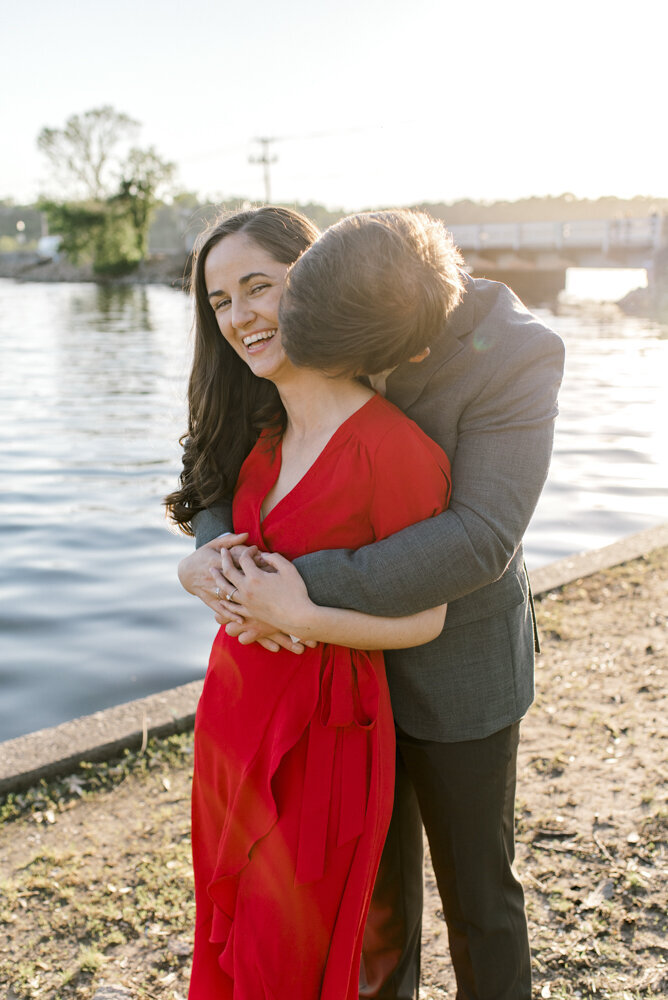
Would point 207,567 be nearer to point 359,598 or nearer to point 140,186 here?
point 359,598

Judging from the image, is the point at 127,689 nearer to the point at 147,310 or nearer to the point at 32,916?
the point at 32,916

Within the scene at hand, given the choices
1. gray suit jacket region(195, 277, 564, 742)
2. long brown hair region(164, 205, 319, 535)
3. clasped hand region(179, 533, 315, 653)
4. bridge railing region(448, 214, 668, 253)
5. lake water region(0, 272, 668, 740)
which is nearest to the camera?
gray suit jacket region(195, 277, 564, 742)

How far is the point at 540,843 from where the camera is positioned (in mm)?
3061

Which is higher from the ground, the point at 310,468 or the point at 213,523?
the point at 310,468

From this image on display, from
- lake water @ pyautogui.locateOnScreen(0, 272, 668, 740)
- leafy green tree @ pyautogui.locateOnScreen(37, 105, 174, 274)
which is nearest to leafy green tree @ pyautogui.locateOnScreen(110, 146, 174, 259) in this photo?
leafy green tree @ pyautogui.locateOnScreen(37, 105, 174, 274)

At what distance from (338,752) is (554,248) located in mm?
45226

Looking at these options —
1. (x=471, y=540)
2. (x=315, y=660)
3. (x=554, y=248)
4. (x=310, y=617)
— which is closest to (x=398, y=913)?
(x=315, y=660)

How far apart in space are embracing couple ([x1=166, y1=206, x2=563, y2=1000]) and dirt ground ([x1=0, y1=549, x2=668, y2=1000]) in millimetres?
575

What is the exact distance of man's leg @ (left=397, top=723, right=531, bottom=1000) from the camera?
2.02 metres

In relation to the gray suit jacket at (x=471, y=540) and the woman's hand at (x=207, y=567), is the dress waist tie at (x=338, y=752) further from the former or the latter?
the woman's hand at (x=207, y=567)

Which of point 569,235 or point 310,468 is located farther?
point 569,235

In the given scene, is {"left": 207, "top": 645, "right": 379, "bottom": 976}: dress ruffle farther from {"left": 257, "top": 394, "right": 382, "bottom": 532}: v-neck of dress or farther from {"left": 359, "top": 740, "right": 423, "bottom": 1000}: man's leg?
{"left": 359, "top": 740, "right": 423, "bottom": 1000}: man's leg

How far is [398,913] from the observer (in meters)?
2.29

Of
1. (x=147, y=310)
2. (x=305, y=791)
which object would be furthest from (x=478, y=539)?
(x=147, y=310)
